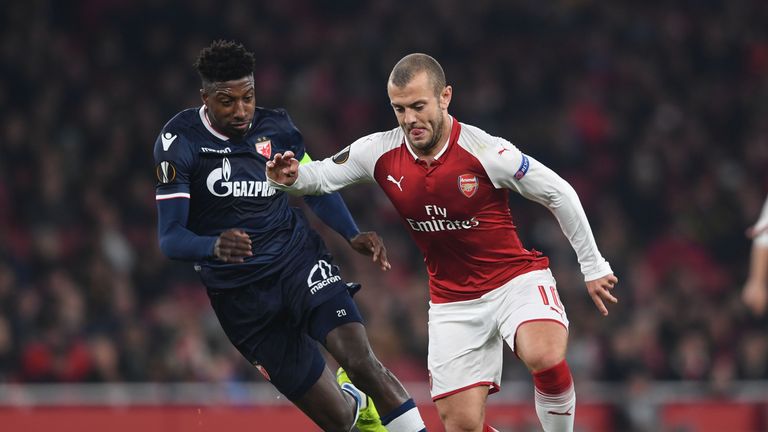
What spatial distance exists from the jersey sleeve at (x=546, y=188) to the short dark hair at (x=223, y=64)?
1.32 metres

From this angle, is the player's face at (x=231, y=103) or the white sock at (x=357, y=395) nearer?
the player's face at (x=231, y=103)

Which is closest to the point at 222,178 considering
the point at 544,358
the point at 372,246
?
the point at 372,246

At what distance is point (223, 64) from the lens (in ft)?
20.6

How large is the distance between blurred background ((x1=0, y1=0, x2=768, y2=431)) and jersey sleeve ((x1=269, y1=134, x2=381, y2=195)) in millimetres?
3885

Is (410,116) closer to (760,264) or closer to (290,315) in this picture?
(290,315)

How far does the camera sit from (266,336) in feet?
21.8

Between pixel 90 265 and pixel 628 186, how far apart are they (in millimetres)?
7285

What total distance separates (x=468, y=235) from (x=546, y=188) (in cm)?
53

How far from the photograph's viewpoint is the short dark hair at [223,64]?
629 centimetres

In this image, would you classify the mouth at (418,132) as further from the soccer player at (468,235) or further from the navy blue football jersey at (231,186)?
the navy blue football jersey at (231,186)

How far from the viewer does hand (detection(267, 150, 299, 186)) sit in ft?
20.4

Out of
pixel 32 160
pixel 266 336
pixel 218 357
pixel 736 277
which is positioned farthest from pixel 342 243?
pixel 266 336

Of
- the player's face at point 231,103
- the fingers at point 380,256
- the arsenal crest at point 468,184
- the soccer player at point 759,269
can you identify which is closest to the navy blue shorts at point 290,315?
the fingers at point 380,256

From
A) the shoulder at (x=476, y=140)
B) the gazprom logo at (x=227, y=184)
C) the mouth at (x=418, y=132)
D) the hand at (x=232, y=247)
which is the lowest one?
the hand at (x=232, y=247)
